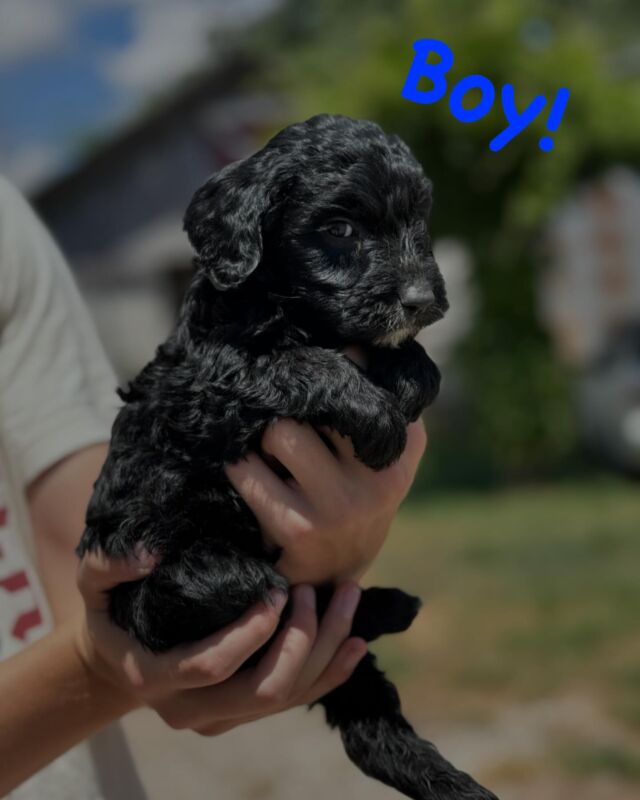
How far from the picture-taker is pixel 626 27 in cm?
2738

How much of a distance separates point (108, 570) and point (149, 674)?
0.20 metres

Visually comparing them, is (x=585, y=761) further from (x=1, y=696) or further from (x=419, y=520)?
(x=419, y=520)

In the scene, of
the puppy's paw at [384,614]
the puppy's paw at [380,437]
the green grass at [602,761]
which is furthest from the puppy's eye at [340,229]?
the green grass at [602,761]

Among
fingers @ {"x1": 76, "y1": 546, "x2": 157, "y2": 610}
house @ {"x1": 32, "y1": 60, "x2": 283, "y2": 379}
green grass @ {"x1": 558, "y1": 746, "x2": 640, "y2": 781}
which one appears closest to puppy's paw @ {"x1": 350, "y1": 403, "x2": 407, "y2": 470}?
fingers @ {"x1": 76, "y1": 546, "x2": 157, "y2": 610}

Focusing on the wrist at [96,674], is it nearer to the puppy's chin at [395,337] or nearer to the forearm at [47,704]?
the forearm at [47,704]

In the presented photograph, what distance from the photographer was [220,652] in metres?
1.66

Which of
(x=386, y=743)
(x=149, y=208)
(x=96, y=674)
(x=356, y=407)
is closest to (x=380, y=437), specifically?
(x=356, y=407)

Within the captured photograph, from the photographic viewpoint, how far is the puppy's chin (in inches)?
62.4

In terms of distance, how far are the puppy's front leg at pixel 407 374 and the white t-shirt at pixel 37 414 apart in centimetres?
79

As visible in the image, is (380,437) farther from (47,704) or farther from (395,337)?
(47,704)

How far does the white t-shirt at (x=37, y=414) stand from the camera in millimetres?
2217

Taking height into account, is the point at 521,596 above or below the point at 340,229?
below

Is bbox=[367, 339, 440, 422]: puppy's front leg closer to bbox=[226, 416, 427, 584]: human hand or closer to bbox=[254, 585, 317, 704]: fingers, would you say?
bbox=[226, 416, 427, 584]: human hand

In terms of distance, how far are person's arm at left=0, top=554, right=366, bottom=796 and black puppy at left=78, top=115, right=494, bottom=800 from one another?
1.6 inches
